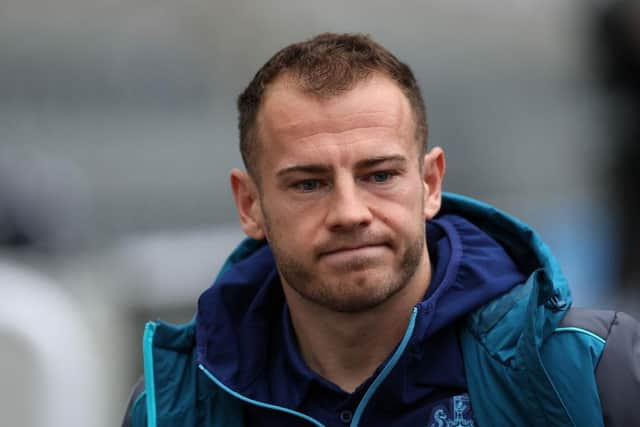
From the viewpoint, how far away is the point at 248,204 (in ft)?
10.6

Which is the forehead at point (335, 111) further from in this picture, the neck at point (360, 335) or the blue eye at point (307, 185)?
the neck at point (360, 335)

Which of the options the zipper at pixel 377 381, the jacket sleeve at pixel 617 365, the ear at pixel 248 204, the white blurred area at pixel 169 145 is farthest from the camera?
the white blurred area at pixel 169 145

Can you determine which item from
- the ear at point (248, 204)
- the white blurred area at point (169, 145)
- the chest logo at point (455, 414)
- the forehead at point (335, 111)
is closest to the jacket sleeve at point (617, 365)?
the chest logo at point (455, 414)

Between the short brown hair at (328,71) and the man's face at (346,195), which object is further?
the short brown hair at (328,71)

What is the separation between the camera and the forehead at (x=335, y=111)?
285cm

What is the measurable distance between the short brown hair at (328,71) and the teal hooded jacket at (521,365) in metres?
0.41

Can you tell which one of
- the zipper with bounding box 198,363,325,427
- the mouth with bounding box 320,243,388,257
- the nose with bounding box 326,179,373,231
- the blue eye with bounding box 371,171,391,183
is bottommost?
the zipper with bounding box 198,363,325,427

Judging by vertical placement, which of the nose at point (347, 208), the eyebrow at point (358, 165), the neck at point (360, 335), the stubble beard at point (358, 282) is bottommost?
the neck at point (360, 335)

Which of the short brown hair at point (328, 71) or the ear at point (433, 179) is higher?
the short brown hair at point (328, 71)

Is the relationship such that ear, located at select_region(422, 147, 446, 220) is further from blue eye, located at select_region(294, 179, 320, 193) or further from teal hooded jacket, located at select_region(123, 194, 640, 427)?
blue eye, located at select_region(294, 179, 320, 193)

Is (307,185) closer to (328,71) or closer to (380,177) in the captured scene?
(380,177)

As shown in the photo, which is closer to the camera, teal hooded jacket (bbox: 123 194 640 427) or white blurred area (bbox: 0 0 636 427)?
teal hooded jacket (bbox: 123 194 640 427)

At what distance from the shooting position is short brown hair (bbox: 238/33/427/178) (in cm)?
292

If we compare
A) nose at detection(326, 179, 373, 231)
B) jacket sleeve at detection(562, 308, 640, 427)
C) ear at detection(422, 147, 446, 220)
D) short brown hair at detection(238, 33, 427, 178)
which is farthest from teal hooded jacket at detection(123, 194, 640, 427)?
short brown hair at detection(238, 33, 427, 178)
